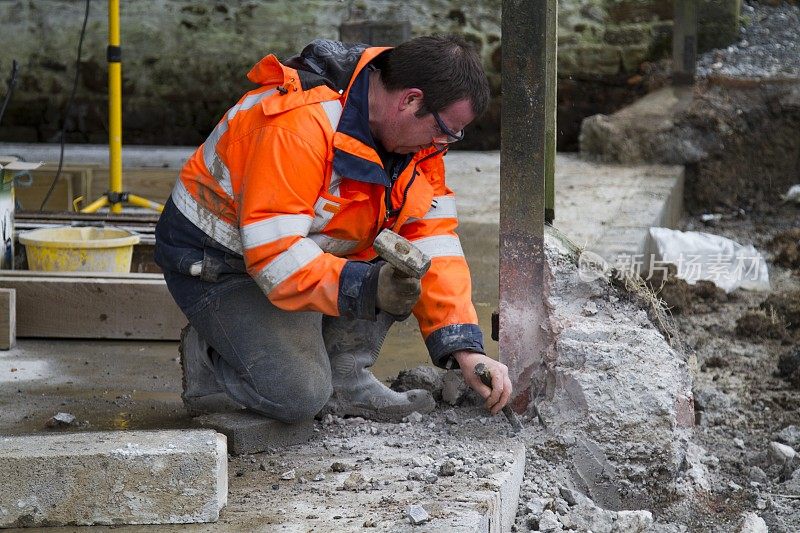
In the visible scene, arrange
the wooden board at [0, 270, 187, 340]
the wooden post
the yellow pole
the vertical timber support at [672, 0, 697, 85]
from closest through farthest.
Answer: the wooden post, the wooden board at [0, 270, 187, 340], the yellow pole, the vertical timber support at [672, 0, 697, 85]

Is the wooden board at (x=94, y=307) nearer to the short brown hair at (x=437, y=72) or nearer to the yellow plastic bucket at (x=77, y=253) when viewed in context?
the yellow plastic bucket at (x=77, y=253)

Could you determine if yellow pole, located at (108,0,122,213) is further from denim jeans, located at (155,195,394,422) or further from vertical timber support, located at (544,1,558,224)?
vertical timber support, located at (544,1,558,224)

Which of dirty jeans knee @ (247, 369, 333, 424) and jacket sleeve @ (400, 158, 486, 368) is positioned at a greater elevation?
jacket sleeve @ (400, 158, 486, 368)

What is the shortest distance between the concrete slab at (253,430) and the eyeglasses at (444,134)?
86 cm

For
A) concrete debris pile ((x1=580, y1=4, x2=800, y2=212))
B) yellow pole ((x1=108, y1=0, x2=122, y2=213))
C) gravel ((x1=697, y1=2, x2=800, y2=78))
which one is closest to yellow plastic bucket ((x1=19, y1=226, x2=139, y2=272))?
yellow pole ((x1=108, y1=0, x2=122, y2=213))

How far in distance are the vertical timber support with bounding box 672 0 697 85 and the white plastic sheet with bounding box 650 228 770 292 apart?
9.46ft

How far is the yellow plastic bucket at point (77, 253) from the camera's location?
439 cm

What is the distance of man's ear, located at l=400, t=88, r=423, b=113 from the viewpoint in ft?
8.81

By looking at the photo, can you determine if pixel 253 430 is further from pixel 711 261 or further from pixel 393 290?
pixel 711 261

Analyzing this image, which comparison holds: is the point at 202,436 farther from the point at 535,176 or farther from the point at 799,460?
the point at 799,460

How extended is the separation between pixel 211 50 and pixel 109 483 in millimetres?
7582

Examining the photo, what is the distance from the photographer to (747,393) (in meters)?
4.08

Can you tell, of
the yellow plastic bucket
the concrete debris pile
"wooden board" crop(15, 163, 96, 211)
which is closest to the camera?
the yellow plastic bucket

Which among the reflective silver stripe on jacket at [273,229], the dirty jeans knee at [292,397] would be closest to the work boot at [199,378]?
the dirty jeans knee at [292,397]
